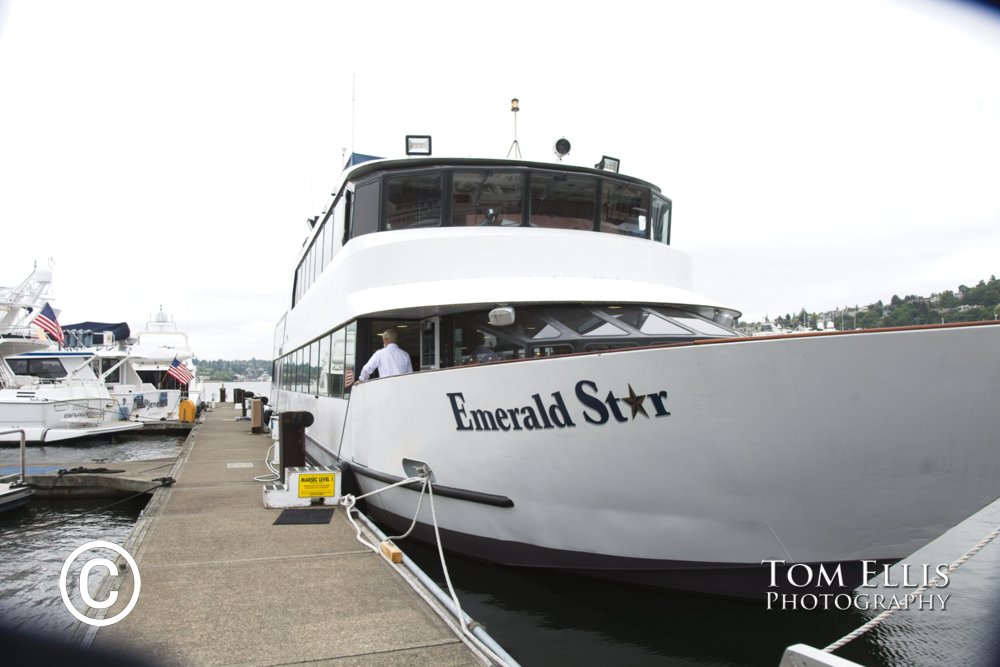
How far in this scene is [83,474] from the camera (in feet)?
37.6

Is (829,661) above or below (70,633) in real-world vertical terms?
above

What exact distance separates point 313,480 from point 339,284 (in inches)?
96.3

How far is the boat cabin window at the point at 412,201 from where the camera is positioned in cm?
780

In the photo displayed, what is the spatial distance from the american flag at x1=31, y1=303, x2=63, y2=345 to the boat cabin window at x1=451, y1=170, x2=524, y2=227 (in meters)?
28.5

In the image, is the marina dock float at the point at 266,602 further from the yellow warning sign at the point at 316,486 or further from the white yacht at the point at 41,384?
the white yacht at the point at 41,384

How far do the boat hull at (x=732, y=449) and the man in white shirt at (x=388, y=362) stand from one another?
1.58 m

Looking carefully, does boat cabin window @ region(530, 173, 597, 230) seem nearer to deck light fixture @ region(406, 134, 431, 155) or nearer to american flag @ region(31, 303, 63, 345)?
deck light fixture @ region(406, 134, 431, 155)

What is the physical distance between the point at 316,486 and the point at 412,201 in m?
3.49

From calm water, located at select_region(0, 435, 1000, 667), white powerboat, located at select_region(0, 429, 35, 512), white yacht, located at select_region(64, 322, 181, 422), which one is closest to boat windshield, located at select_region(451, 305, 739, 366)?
calm water, located at select_region(0, 435, 1000, 667)

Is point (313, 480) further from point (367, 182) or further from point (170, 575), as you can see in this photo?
point (367, 182)

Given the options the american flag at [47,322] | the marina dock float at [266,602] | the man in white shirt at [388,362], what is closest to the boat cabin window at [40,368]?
the american flag at [47,322]

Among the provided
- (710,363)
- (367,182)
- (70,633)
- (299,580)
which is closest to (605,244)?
(367,182)

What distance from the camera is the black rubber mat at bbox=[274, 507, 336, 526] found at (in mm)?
6844

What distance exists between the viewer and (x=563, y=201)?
8.08 m
